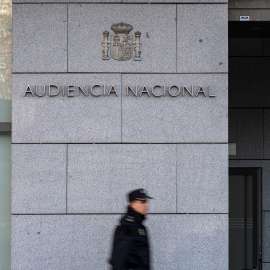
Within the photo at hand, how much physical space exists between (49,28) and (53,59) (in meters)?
0.48

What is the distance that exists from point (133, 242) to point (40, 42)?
4.11 m

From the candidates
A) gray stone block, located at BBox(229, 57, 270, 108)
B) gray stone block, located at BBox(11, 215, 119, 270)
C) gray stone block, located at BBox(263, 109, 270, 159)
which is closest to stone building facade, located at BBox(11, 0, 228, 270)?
gray stone block, located at BBox(11, 215, 119, 270)

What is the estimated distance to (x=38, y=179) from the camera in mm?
10266

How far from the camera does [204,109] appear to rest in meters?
10.4

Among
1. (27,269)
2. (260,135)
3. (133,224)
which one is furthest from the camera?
(260,135)

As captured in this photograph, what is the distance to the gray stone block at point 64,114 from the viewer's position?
10312 millimetres

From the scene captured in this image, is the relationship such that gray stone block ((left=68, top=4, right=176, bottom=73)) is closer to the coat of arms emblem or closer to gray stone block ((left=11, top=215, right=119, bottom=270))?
the coat of arms emblem

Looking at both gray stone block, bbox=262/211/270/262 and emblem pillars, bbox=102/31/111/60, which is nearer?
emblem pillars, bbox=102/31/111/60

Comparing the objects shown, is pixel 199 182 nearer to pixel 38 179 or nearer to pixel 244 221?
pixel 38 179

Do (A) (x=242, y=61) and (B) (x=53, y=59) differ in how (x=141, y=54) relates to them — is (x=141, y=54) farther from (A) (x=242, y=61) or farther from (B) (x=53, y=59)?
(A) (x=242, y=61)

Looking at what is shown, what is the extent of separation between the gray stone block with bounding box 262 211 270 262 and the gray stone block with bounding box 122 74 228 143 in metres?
4.44

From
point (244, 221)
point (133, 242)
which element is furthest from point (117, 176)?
point (244, 221)

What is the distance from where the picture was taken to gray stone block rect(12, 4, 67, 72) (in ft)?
33.9

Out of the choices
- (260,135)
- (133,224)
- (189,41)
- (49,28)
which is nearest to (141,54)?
(189,41)
